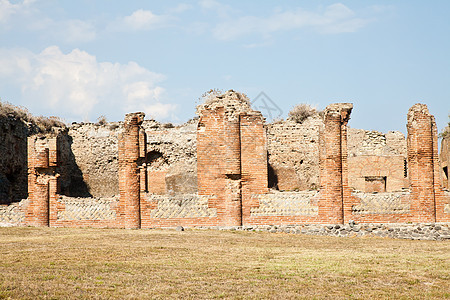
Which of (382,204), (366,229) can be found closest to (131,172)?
(366,229)

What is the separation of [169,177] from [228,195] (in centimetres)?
283

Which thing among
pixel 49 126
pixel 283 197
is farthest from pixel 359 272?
pixel 49 126

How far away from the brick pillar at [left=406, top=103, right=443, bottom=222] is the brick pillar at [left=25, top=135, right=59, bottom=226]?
34.3 feet

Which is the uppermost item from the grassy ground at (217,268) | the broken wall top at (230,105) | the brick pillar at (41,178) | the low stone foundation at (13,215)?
the broken wall top at (230,105)

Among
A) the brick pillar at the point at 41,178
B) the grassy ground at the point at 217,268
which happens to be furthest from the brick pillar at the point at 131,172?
the grassy ground at the point at 217,268

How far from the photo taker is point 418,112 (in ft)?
54.7

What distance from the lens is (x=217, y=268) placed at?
361 inches

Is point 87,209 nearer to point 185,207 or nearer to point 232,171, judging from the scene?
point 185,207

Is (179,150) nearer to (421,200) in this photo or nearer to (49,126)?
(49,126)

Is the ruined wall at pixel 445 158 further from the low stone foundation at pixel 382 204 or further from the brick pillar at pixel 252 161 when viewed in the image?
the brick pillar at pixel 252 161

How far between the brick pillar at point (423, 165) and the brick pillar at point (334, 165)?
1.91 metres

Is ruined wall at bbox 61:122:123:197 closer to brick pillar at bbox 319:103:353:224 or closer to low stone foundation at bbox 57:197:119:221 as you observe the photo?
low stone foundation at bbox 57:197:119:221

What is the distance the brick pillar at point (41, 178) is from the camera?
17344 mm

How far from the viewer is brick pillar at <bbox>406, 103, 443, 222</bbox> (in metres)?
16.3
